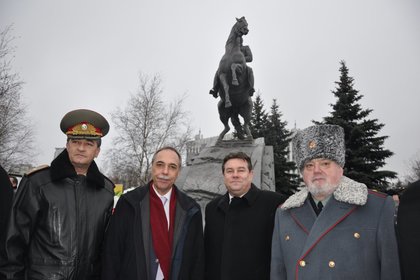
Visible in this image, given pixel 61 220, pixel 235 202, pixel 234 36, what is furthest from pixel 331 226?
pixel 234 36

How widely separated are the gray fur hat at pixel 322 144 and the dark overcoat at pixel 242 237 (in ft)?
1.95

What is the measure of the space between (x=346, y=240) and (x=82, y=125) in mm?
2356

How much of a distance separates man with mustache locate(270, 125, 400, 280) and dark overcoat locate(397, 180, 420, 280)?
72cm

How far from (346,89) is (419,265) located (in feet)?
65.7

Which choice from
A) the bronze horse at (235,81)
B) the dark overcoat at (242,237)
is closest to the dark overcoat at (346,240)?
the dark overcoat at (242,237)

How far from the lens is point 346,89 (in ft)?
63.7

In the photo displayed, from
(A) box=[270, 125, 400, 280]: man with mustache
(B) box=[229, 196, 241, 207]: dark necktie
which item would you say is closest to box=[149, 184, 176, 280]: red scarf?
(B) box=[229, 196, 241, 207]: dark necktie

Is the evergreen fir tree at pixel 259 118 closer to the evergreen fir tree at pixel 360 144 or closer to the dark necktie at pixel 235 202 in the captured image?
the evergreen fir tree at pixel 360 144

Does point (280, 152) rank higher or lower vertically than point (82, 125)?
higher

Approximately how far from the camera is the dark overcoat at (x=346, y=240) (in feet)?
6.51

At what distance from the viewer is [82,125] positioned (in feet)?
9.36

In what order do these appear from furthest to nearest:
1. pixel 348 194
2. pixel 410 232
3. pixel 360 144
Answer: pixel 360 144 → pixel 348 194 → pixel 410 232

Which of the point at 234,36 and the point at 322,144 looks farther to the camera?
the point at 234,36

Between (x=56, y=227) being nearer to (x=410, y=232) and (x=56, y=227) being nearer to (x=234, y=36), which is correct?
(x=410, y=232)
